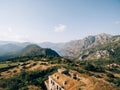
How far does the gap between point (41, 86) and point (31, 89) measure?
8488 mm

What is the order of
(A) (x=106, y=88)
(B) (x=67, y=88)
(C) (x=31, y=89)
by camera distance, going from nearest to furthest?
(A) (x=106, y=88)
(B) (x=67, y=88)
(C) (x=31, y=89)

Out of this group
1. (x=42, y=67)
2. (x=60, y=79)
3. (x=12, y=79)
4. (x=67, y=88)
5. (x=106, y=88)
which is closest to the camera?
(x=106, y=88)

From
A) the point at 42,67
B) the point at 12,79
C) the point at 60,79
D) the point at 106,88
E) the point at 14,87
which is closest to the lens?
the point at 106,88

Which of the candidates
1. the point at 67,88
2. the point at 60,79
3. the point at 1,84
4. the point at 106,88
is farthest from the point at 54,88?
the point at 1,84

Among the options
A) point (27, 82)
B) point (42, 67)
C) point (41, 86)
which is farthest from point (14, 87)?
point (42, 67)

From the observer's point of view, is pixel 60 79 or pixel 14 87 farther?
pixel 14 87

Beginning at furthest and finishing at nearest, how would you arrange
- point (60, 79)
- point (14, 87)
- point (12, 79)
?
point (12, 79), point (14, 87), point (60, 79)

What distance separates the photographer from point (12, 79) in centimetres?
16962

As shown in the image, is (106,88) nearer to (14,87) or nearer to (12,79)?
(14,87)

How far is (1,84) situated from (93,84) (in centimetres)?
9561

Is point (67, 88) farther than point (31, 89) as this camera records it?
No

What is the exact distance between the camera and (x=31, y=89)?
472ft

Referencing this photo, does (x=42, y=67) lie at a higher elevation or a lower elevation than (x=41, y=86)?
higher

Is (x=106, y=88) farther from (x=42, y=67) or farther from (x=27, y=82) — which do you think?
(x=42, y=67)
